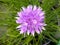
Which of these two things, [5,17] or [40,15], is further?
[5,17]

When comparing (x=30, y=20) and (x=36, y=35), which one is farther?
(x=36, y=35)

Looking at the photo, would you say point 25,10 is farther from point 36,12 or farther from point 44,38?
point 44,38

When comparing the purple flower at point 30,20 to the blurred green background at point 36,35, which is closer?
the purple flower at point 30,20

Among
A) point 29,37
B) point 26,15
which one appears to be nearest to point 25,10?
point 26,15

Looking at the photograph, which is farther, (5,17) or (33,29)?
(5,17)

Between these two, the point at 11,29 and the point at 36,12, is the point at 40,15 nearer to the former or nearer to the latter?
the point at 36,12

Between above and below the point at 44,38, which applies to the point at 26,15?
above

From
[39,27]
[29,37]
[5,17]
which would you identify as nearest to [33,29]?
[39,27]

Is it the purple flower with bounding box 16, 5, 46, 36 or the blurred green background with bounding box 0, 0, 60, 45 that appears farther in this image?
the blurred green background with bounding box 0, 0, 60, 45

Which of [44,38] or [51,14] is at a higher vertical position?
[51,14]
